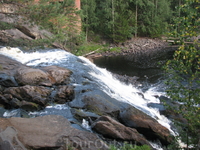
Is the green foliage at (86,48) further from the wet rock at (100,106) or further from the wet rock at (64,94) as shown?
the wet rock at (100,106)

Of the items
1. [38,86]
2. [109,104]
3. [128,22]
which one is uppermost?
[128,22]

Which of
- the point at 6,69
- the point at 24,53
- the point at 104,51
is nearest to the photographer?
the point at 6,69

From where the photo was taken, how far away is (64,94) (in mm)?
7180

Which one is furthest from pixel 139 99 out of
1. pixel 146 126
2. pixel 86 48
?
pixel 86 48

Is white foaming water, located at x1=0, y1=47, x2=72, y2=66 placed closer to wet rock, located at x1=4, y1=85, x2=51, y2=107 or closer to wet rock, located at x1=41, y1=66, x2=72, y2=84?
wet rock, located at x1=41, y1=66, x2=72, y2=84

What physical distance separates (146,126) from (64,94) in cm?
296

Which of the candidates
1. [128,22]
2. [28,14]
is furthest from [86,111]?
[128,22]

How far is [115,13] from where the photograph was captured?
84.3ft

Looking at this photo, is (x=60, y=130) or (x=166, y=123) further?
(x=166, y=123)

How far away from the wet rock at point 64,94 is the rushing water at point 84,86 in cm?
→ 24

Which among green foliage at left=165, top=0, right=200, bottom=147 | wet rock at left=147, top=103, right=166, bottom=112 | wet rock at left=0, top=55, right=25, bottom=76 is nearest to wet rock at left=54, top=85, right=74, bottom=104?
wet rock at left=0, top=55, right=25, bottom=76

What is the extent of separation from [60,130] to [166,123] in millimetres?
4074

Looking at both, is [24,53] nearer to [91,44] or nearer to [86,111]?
[86,111]

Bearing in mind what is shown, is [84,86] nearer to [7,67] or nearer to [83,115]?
[83,115]
